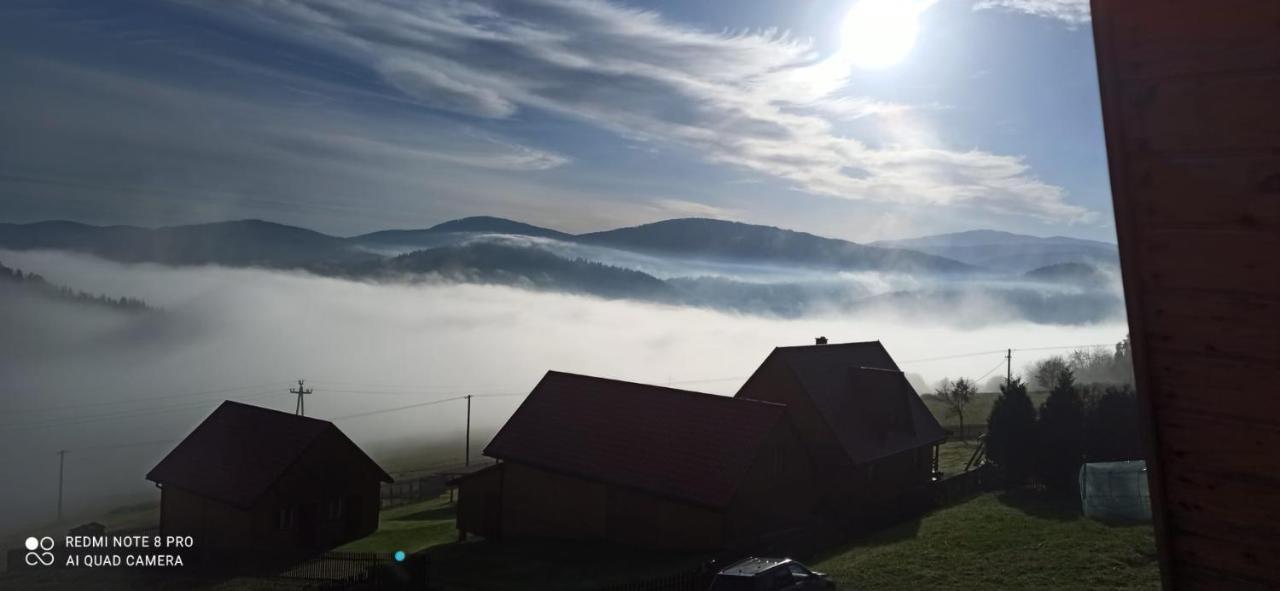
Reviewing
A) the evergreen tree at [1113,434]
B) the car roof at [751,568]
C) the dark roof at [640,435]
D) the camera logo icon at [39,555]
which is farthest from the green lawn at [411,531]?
the evergreen tree at [1113,434]

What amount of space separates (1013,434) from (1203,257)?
126 feet

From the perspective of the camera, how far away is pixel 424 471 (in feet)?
276

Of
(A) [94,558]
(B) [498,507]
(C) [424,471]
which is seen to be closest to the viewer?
(A) [94,558]

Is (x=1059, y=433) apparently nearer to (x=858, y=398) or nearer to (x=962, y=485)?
(x=962, y=485)

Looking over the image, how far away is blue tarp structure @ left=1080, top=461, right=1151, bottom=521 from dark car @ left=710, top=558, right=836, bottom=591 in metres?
13.8

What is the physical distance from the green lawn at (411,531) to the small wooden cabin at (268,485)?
4.36 ft

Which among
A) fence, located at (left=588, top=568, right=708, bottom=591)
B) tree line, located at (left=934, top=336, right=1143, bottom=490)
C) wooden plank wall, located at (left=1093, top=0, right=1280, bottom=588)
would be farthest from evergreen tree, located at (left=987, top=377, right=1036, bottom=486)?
wooden plank wall, located at (left=1093, top=0, right=1280, bottom=588)

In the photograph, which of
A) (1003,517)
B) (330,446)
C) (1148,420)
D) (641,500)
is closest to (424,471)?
(330,446)

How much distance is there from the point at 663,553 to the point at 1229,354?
25.5 m

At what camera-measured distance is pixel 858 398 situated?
37.2 m

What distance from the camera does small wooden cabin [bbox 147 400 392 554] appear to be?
108ft

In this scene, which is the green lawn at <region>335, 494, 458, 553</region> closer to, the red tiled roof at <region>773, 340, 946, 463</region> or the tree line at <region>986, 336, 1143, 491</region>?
the red tiled roof at <region>773, 340, 946, 463</region>

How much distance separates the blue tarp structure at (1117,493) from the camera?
26.4m

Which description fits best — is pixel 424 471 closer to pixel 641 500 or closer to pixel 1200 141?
pixel 641 500
